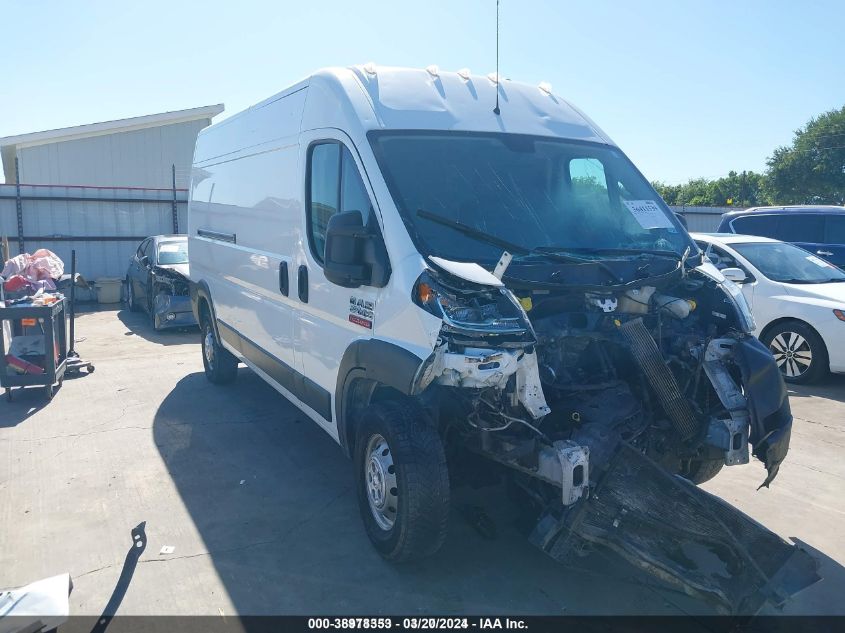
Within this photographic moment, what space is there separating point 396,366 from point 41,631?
196 centimetres

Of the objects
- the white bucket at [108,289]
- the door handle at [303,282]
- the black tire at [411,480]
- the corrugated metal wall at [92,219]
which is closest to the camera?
the black tire at [411,480]

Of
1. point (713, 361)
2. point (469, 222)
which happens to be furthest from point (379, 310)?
point (713, 361)

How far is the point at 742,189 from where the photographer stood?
57.7 meters

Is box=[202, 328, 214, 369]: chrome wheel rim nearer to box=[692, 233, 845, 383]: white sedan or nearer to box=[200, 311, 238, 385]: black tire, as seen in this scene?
box=[200, 311, 238, 385]: black tire

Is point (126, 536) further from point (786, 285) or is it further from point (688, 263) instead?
point (786, 285)

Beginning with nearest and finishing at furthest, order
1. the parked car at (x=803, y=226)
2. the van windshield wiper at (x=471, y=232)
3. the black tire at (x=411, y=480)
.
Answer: the black tire at (x=411, y=480)
the van windshield wiper at (x=471, y=232)
the parked car at (x=803, y=226)

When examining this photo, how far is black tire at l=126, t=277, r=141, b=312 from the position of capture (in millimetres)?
13625

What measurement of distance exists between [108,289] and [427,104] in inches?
504

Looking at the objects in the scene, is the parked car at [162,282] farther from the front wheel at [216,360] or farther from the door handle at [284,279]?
the door handle at [284,279]

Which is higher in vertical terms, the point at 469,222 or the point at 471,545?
the point at 469,222

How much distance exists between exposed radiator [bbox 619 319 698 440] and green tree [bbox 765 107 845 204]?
49.2 meters

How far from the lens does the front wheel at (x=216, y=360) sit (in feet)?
24.4

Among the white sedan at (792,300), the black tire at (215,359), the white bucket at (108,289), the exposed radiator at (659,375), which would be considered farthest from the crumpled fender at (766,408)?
the white bucket at (108,289)

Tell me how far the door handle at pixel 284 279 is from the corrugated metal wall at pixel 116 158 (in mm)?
19099
